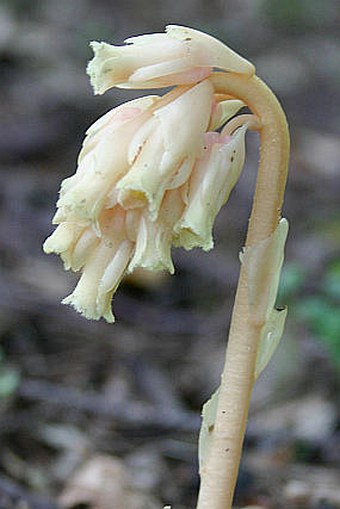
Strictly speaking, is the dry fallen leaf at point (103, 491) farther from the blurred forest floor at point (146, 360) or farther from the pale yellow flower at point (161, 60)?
the pale yellow flower at point (161, 60)

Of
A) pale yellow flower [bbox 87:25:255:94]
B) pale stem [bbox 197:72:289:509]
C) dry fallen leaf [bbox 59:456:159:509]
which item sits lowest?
dry fallen leaf [bbox 59:456:159:509]

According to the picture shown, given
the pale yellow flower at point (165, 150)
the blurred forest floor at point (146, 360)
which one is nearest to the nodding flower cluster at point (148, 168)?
the pale yellow flower at point (165, 150)

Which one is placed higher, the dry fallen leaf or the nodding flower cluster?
the nodding flower cluster

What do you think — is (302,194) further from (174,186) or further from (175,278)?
(174,186)

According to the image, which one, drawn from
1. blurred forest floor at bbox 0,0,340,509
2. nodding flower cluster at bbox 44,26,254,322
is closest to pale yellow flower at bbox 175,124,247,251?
nodding flower cluster at bbox 44,26,254,322

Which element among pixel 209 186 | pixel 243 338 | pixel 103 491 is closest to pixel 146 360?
pixel 103 491

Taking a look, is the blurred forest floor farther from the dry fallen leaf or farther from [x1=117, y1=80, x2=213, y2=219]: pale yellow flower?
[x1=117, y1=80, x2=213, y2=219]: pale yellow flower

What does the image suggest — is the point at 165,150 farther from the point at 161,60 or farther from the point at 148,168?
the point at 161,60
